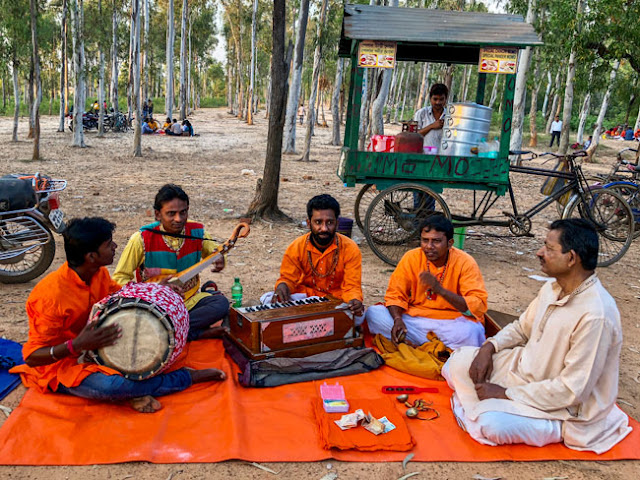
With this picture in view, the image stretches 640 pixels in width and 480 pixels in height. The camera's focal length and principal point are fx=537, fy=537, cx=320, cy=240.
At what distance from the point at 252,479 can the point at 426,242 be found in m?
2.05

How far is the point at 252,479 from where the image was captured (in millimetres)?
2699

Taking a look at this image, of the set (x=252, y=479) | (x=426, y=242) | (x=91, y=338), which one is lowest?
(x=252, y=479)

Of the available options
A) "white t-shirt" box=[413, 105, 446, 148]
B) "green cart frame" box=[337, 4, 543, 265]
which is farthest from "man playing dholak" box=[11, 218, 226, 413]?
"white t-shirt" box=[413, 105, 446, 148]

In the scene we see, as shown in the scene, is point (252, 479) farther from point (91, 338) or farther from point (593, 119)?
point (593, 119)

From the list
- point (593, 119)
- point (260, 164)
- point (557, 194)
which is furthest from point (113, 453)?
point (593, 119)

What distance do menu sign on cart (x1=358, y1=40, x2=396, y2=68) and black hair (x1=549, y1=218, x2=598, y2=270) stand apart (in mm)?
3632

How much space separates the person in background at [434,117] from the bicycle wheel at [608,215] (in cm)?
192

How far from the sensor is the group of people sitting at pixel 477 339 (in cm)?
283

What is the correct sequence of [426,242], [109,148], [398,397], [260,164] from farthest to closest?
[109,148]
[260,164]
[426,242]
[398,397]

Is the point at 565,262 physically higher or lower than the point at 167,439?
higher

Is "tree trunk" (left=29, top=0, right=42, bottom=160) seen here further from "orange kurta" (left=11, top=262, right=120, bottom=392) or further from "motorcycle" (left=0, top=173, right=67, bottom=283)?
"orange kurta" (left=11, top=262, right=120, bottom=392)

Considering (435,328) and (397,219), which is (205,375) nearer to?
(435,328)

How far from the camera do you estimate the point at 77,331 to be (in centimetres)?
326

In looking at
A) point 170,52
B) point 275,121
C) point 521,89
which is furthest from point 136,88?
point 170,52
